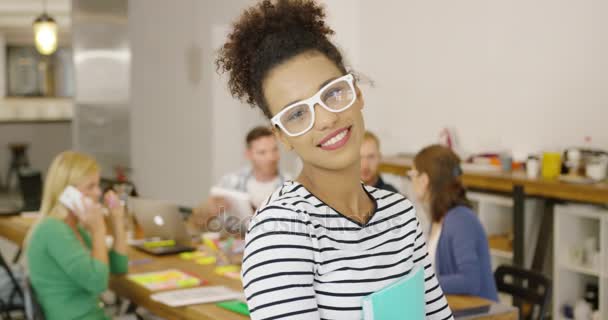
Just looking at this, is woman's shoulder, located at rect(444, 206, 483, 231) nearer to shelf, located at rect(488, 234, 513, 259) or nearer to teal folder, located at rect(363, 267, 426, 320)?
shelf, located at rect(488, 234, 513, 259)

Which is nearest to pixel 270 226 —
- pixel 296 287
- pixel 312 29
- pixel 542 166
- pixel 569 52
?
pixel 296 287

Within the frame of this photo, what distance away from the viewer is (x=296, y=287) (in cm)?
111

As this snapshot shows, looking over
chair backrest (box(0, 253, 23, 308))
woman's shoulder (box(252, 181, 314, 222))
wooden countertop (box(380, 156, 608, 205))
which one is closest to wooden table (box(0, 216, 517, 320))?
chair backrest (box(0, 253, 23, 308))

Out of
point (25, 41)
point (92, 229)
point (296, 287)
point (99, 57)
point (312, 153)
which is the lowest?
point (92, 229)

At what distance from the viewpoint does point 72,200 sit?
316 centimetres

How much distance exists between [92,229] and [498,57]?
3.01 m

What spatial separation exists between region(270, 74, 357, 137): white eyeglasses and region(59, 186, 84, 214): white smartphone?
2183 millimetres

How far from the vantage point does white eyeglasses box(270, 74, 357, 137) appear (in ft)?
3.85

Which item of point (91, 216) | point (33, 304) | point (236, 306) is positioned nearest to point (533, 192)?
point (236, 306)

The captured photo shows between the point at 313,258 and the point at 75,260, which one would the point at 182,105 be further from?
the point at 313,258

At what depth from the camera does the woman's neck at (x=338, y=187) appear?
1.23 metres

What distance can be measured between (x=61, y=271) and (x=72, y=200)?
0.31 meters

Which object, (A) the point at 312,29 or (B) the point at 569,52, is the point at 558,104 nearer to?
(B) the point at 569,52

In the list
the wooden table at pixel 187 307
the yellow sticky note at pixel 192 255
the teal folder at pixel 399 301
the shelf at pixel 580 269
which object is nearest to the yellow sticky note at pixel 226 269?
the wooden table at pixel 187 307
